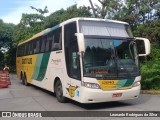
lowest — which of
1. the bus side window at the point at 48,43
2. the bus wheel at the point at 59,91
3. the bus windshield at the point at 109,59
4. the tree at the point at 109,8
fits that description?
the bus wheel at the point at 59,91

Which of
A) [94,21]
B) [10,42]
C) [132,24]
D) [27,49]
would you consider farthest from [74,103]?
[10,42]

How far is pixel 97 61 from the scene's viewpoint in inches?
396

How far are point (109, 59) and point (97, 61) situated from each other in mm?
481

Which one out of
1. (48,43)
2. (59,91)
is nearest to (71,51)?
(59,91)

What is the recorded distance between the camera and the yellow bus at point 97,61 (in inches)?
389

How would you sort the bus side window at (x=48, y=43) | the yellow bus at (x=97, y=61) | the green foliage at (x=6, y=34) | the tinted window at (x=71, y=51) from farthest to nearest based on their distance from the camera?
the green foliage at (x=6, y=34) → the bus side window at (x=48, y=43) → the tinted window at (x=71, y=51) → the yellow bus at (x=97, y=61)

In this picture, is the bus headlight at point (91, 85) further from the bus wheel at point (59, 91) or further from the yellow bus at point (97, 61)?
the bus wheel at point (59, 91)

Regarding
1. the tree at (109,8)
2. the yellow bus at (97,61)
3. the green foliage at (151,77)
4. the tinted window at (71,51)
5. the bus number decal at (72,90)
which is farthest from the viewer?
the tree at (109,8)

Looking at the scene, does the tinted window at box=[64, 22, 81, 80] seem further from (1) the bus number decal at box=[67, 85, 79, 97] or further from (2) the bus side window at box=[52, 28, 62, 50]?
(2) the bus side window at box=[52, 28, 62, 50]

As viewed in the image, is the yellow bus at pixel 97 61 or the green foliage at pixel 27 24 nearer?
the yellow bus at pixel 97 61

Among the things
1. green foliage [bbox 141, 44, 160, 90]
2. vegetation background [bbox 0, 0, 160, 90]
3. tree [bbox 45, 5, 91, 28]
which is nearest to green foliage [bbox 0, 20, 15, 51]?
vegetation background [bbox 0, 0, 160, 90]

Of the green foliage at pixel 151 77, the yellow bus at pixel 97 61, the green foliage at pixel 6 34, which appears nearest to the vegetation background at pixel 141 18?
the green foliage at pixel 151 77

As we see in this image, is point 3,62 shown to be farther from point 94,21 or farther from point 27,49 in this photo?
point 94,21

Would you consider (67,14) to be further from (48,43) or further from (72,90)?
(72,90)
